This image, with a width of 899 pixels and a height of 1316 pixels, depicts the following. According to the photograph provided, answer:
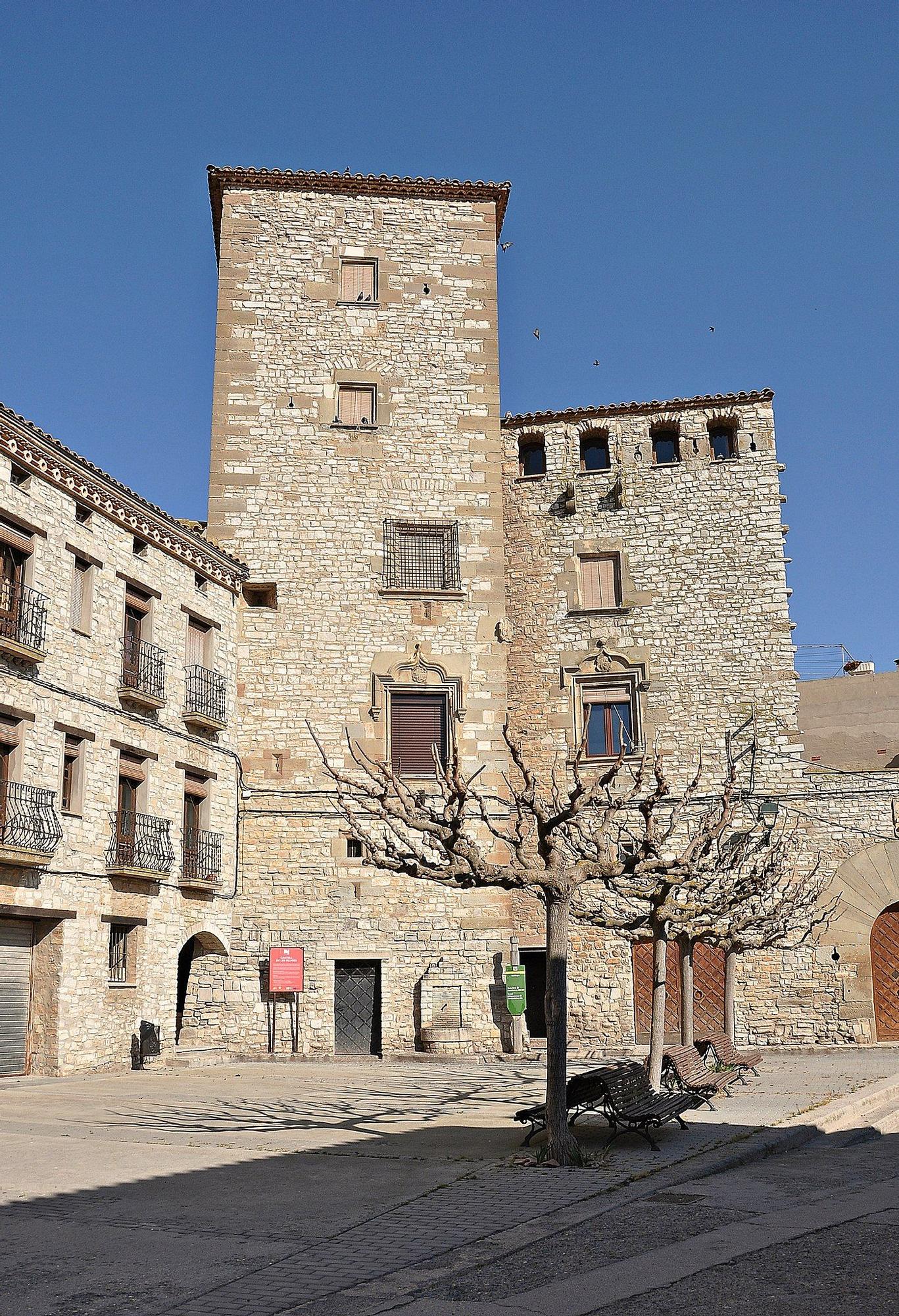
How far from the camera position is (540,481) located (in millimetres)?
24031

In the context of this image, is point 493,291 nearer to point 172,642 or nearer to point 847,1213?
point 172,642

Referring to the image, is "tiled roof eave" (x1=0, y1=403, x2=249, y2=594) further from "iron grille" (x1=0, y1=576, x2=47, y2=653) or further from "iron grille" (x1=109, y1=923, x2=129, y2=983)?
"iron grille" (x1=109, y1=923, x2=129, y2=983)

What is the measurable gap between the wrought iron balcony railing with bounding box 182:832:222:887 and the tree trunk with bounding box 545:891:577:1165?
10414mm

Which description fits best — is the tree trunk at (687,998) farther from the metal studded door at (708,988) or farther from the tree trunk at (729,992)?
the metal studded door at (708,988)

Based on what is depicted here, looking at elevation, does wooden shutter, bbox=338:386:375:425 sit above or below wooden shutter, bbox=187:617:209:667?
above

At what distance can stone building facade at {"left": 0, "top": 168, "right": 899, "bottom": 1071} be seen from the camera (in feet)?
62.7

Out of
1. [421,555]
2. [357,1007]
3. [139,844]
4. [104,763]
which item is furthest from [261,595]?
[357,1007]

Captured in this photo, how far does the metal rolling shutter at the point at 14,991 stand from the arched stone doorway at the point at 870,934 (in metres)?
13.5

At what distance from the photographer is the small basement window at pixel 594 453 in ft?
78.8

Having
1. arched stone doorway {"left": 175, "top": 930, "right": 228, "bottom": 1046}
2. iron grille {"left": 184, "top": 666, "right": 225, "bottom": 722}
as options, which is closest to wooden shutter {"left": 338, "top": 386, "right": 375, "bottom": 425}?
iron grille {"left": 184, "top": 666, "right": 225, "bottom": 722}

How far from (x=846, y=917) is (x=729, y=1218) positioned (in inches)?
568

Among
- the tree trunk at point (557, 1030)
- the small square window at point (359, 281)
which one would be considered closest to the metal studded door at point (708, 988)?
the tree trunk at point (557, 1030)

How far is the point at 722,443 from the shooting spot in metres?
23.7

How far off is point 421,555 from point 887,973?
11413 mm
